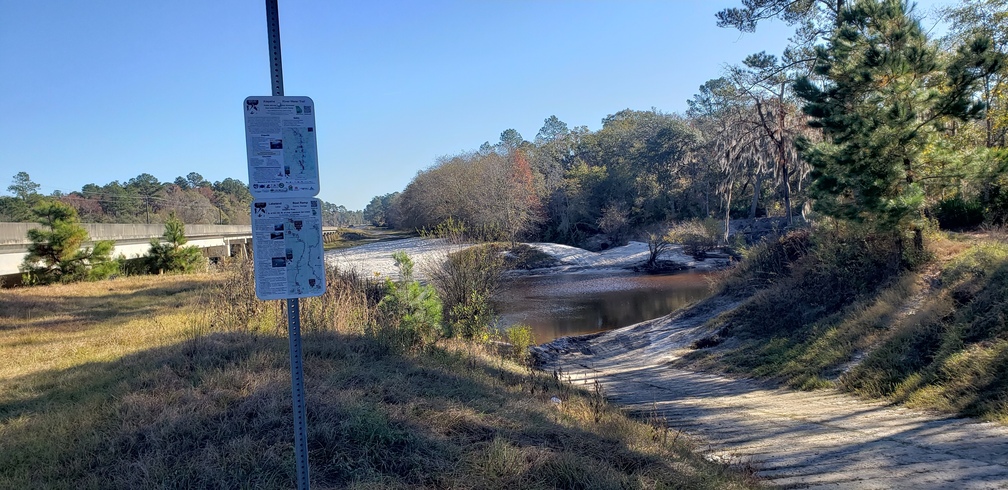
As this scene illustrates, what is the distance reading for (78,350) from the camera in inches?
329

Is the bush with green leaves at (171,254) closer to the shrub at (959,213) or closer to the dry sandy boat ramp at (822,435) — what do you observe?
the dry sandy boat ramp at (822,435)

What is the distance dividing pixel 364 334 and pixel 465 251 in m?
7.87

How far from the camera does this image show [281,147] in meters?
A: 3.12

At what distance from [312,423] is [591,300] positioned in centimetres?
2665

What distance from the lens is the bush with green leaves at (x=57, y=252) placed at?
21.0 meters

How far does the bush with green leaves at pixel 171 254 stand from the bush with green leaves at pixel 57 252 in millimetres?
4860

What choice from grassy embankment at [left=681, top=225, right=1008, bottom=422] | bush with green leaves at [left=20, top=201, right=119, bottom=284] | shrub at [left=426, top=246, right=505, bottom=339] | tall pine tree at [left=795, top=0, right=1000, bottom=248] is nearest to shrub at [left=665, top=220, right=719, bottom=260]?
grassy embankment at [left=681, top=225, right=1008, bottom=422]

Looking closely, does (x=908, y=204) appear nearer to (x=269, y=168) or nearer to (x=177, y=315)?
(x=269, y=168)

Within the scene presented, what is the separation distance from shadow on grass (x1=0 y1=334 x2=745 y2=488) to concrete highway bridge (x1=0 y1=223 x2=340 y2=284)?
8.38 metres

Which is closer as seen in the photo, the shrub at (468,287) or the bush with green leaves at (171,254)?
the shrub at (468,287)

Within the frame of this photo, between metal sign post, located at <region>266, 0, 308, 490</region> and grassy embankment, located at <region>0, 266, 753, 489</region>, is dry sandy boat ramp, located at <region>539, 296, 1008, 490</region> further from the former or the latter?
metal sign post, located at <region>266, 0, 308, 490</region>

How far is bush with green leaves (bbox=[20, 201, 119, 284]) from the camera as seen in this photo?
68.9ft

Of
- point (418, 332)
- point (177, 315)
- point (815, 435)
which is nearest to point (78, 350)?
point (177, 315)

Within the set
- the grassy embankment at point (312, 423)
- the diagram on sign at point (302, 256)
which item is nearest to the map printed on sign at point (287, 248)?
the diagram on sign at point (302, 256)
